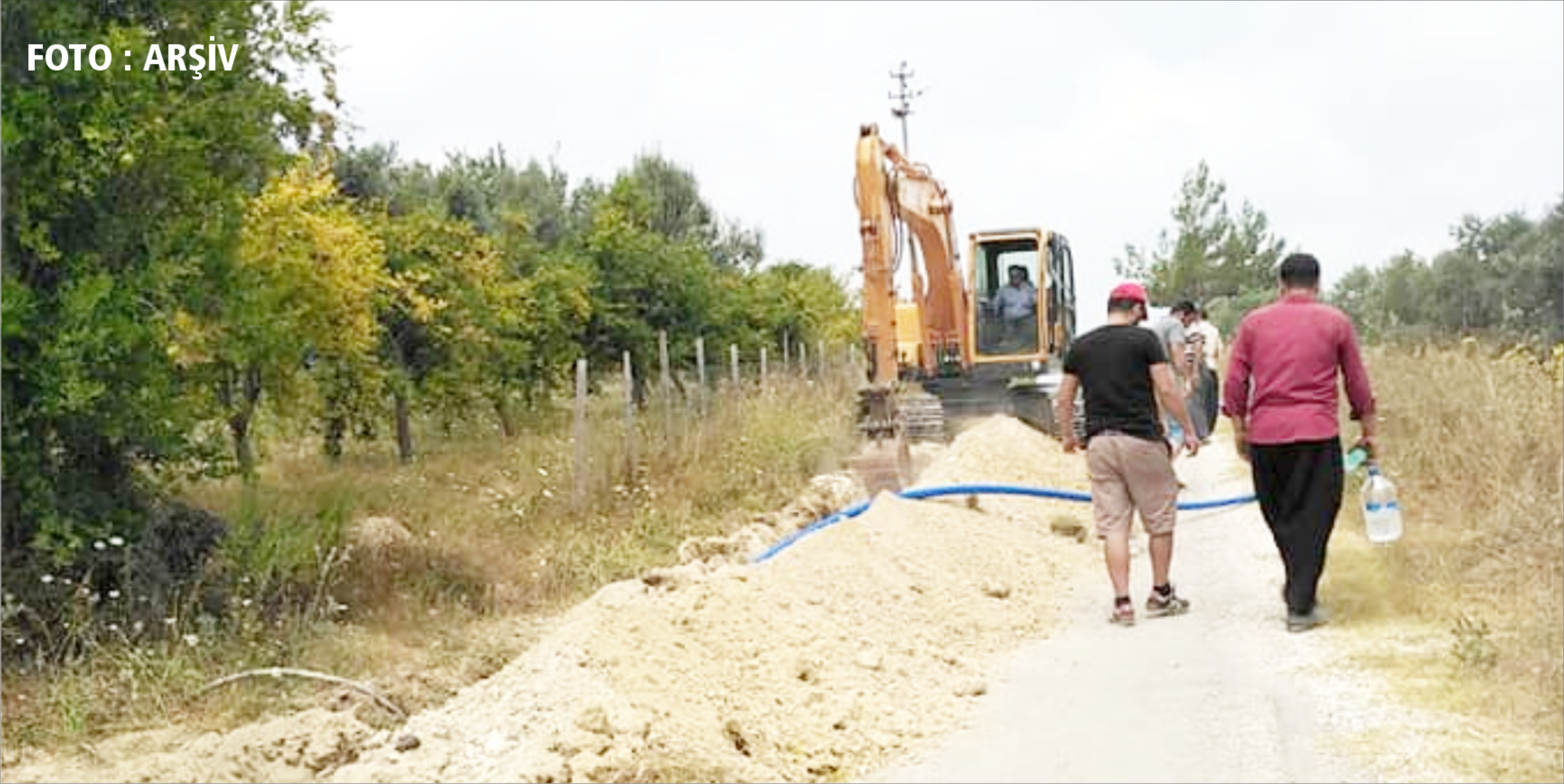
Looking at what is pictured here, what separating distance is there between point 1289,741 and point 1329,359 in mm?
2729

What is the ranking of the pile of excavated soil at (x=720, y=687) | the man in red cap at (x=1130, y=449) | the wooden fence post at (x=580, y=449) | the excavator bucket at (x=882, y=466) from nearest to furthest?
the pile of excavated soil at (x=720, y=687) → the man in red cap at (x=1130, y=449) → the wooden fence post at (x=580, y=449) → the excavator bucket at (x=882, y=466)

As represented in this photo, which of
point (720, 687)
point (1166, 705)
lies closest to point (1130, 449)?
point (1166, 705)

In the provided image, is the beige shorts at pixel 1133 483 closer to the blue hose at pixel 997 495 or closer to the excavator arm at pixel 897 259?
the blue hose at pixel 997 495

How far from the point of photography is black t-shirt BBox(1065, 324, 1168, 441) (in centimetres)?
904

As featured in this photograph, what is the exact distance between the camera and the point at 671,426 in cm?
1728

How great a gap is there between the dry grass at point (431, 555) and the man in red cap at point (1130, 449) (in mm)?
3265

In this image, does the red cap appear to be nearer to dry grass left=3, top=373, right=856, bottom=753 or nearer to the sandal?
the sandal

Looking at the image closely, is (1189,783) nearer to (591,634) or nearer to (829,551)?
(591,634)

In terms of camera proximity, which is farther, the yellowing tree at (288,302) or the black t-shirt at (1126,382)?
the yellowing tree at (288,302)

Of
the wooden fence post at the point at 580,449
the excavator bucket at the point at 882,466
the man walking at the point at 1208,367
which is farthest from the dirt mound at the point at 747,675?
the man walking at the point at 1208,367

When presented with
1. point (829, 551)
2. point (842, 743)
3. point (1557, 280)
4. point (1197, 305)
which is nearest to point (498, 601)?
point (829, 551)

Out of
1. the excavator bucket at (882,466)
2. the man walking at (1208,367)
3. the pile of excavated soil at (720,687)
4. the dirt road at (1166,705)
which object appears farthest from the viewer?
the man walking at (1208,367)

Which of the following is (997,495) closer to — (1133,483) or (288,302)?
(1133,483)

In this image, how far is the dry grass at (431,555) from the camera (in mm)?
8414
